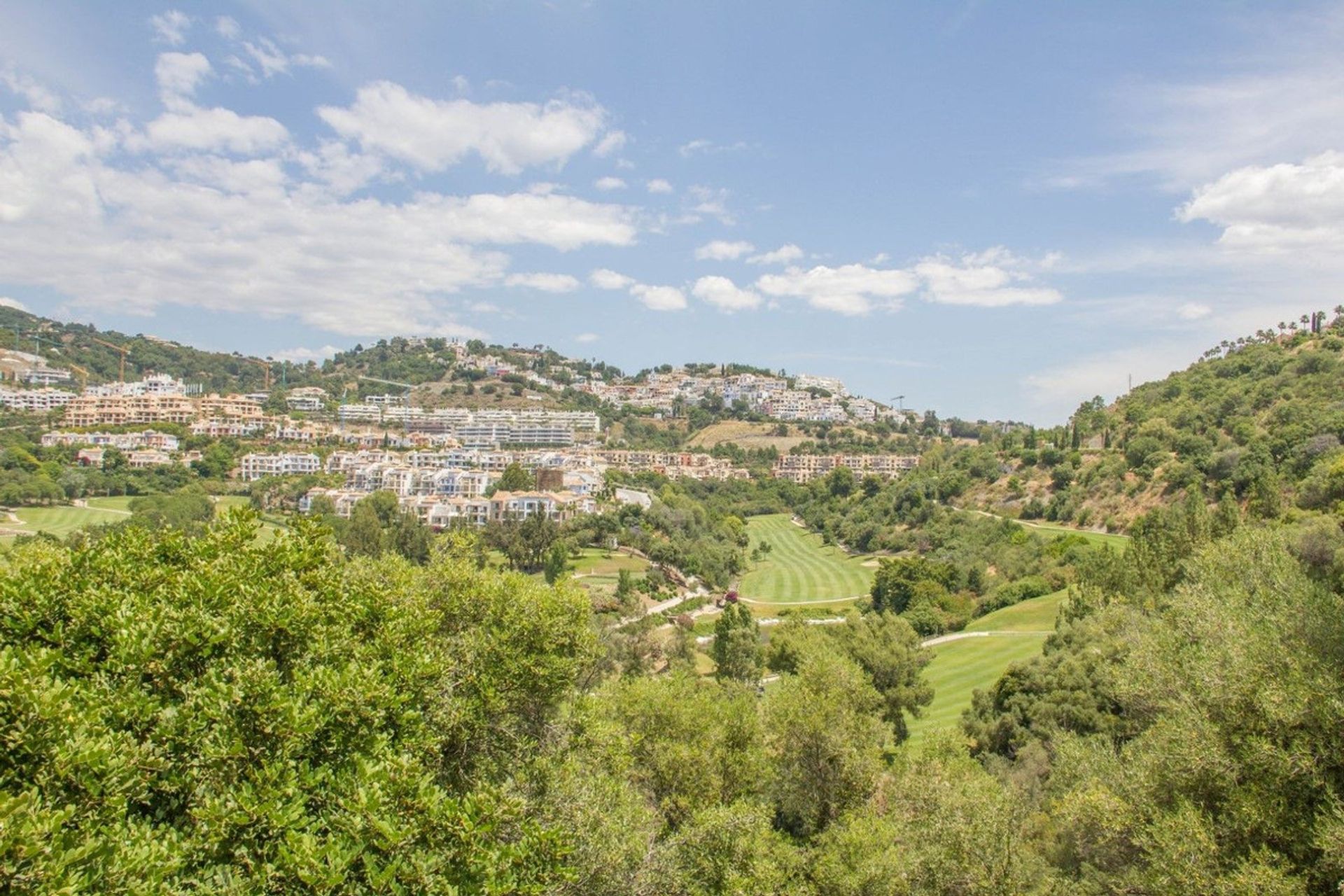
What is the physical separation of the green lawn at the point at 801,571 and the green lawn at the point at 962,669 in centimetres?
2042

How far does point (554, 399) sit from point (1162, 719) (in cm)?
15717

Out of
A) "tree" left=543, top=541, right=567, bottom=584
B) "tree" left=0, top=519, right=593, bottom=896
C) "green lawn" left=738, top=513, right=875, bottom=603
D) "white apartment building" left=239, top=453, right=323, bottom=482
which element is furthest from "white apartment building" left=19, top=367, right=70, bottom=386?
"tree" left=0, top=519, right=593, bottom=896

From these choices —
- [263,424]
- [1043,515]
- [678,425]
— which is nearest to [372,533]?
[1043,515]

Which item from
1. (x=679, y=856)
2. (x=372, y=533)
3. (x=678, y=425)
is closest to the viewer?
(x=679, y=856)

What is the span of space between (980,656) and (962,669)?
1.58 meters

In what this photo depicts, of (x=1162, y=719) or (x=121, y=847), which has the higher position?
(x=121, y=847)

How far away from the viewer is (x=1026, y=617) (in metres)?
39.4

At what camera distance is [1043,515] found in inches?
2516

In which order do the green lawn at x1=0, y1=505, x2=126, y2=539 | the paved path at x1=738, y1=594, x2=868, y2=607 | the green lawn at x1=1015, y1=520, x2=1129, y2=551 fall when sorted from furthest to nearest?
1. the green lawn at x1=0, y1=505, x2=126, y2=539
2. the paved path at x1=738, y1=594, x2=868, y2=607
3. the green lawn at x1=1015, y1=520, x2=1129, y2=551

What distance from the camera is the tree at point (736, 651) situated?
2884 cm

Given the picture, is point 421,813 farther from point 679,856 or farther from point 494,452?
→ point 494,452

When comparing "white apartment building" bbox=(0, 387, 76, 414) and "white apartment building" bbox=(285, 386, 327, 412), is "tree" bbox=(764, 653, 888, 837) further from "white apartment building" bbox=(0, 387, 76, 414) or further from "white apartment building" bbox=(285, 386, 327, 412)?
"white apartment building" bbox=(285, 386, 327, 412)

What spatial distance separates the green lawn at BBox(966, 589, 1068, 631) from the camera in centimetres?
3797

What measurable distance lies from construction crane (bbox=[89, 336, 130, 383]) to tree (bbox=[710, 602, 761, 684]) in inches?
6072
